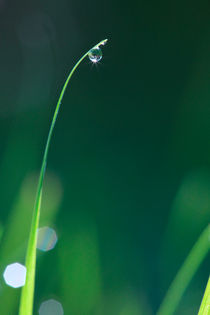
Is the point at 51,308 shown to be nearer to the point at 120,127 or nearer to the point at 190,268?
the point at 190,268

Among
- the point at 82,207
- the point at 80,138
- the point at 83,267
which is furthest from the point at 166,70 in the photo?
the point at 83,267

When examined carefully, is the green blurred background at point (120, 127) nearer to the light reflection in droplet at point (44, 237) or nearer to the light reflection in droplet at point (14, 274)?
the light reflection in droplet at point (44, 237)

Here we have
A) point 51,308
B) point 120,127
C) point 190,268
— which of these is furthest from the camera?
point 120,127

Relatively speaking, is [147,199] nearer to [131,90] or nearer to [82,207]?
[82,207]

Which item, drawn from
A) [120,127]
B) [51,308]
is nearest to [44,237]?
[51,308]

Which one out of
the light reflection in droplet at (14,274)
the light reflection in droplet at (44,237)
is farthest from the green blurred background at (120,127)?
the light reflection in droplet at (14,274)
